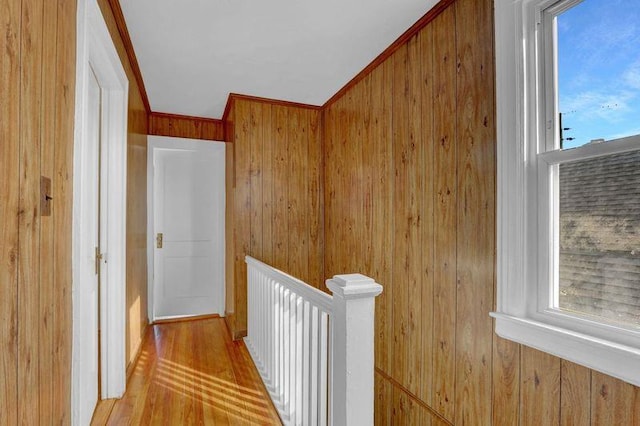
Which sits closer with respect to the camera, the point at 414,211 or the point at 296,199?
the point at 414,211

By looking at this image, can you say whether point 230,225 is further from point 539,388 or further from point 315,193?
point 539,388

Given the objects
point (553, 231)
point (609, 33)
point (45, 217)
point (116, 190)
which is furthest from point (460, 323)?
point (116, 190)

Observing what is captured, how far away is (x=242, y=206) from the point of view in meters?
3.09

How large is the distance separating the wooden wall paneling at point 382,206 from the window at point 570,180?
2.92 feet

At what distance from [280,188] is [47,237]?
2362 mm

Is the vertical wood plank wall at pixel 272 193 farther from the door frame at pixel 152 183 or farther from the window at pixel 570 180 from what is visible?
the window at pixel 570 180

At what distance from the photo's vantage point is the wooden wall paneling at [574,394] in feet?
3.64

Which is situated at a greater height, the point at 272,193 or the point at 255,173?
the point at 255,173

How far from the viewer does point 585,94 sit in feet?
3.96

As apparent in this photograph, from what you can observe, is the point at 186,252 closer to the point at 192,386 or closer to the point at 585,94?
the point at 192,386

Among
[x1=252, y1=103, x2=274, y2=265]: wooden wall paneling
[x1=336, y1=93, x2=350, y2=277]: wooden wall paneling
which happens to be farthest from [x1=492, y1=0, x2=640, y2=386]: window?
[x1=252, y1=103, x2=274, y2=265]: wooden wall paneling

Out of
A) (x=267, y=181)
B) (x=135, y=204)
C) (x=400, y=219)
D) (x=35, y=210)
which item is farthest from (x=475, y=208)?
(x=135, y=204)

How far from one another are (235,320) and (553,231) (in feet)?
8.80

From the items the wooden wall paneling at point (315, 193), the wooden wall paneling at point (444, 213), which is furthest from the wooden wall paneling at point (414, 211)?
the wooden wall paneling at point (315, 193)
